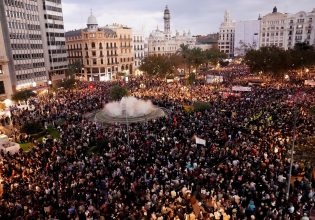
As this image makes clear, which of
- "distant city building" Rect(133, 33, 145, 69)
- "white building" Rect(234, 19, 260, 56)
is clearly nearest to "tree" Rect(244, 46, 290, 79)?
"distant city building" Rect(133, 33, 145, 69)

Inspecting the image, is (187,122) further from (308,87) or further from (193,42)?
(193,42)

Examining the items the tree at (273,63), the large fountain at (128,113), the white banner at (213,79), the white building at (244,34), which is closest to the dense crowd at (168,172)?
the large fountain at (128,113)

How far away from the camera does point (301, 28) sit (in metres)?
105

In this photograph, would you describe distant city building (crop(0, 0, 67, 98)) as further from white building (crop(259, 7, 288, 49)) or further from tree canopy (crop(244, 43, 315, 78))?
white building (crop(259, 7, 288, 49))

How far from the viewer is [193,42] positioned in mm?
153375

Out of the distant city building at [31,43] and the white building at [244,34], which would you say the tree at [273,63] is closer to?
the distant city building at [31,43]

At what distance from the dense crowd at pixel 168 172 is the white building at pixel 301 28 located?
9183 cm

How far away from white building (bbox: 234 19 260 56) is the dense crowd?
453 ft

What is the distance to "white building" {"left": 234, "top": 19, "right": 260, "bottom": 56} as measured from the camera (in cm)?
15475

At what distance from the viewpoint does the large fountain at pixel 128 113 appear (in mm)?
29844

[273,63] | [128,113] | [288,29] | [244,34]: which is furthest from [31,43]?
[244,34]

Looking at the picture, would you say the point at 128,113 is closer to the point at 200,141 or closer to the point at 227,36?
the point at 200,141

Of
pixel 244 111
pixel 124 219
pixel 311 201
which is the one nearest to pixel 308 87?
pixel 244 111

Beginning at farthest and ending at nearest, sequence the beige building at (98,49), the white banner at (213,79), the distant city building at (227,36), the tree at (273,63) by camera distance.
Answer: the distant city building at (227,36) < the beige building at (98,49) < the white banner at (213,79) < the tree at (273,63)
